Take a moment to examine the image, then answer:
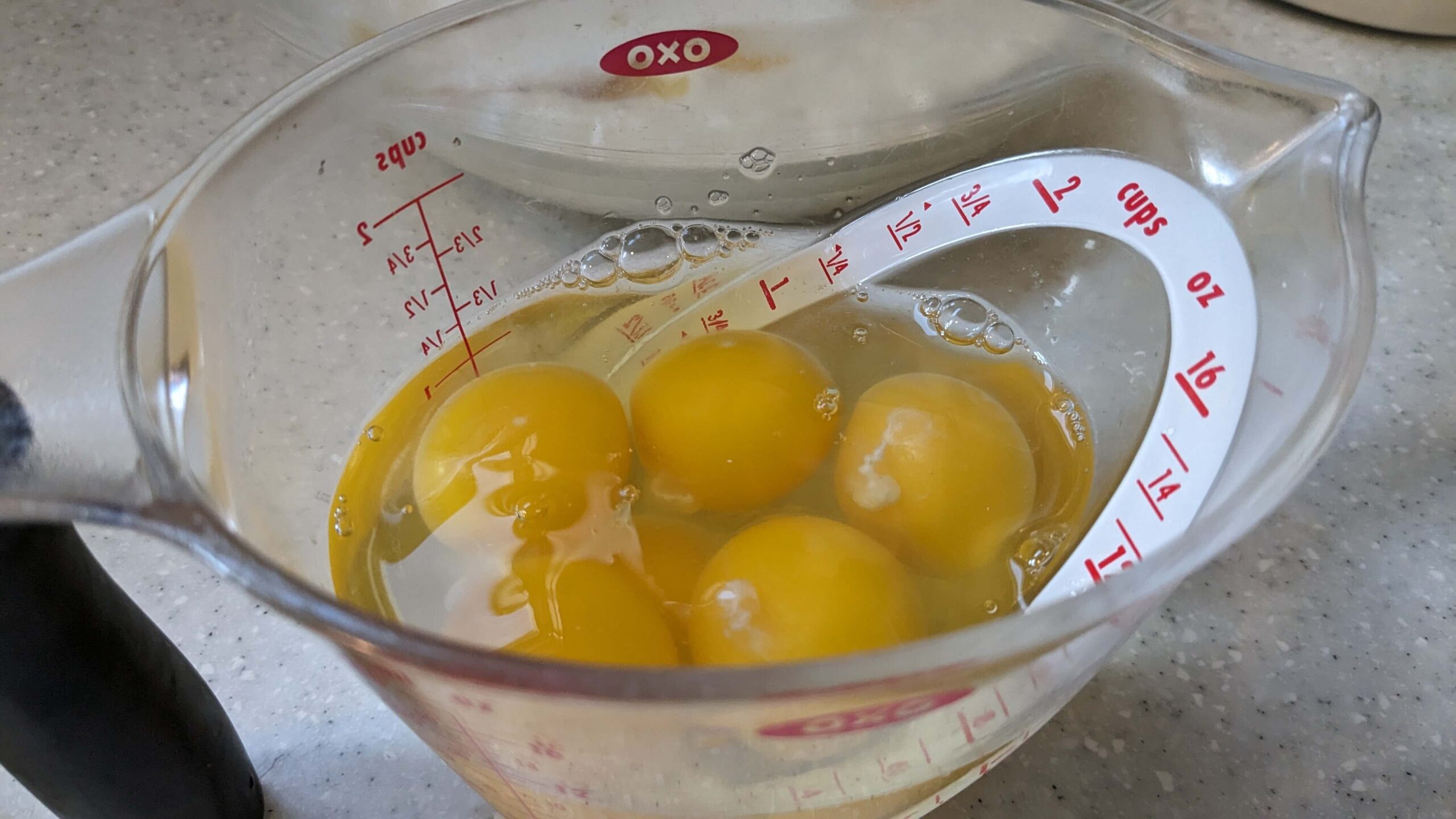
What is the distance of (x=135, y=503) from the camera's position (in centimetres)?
38

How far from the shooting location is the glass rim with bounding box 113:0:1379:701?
314mm

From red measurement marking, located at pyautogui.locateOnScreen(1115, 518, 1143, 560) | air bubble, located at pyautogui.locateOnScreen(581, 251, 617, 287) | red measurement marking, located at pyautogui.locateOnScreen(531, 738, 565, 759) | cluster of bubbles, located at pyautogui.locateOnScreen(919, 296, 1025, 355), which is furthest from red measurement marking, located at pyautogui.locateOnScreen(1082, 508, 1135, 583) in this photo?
air bubble, located at pyautogui.locateOnScreen(581, 251, 617, 287)

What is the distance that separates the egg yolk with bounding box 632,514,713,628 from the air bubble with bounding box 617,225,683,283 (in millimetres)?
231

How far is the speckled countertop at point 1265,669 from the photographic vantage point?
1.99 feet

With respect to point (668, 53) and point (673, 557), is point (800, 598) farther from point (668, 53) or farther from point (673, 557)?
point (668, 53)

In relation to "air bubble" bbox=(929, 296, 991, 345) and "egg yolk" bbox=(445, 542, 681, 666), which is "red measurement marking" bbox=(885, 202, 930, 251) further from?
"egg yolk" bbox=(445, 542, 681, 666)

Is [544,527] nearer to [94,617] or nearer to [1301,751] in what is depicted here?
[94,617]

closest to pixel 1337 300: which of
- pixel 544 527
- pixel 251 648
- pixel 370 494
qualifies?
pixel 544 527

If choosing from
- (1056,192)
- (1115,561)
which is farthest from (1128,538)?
(1056,192)

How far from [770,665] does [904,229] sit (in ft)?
1.68

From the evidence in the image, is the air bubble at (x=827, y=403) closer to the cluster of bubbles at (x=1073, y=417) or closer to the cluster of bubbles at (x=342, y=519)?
the cluster of bubbles at (x=1073, y=417)

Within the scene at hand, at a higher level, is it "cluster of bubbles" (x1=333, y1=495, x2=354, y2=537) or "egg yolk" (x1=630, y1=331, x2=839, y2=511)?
"cluster of bubbles" (x1=333, y1=495, x2=354, y2=537)

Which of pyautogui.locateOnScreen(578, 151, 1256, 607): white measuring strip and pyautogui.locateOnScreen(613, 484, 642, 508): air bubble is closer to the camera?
pyautogui.locateOnScreen(578, 151, 1256, 607): white measuring strip

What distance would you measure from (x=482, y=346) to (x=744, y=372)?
0.21m
